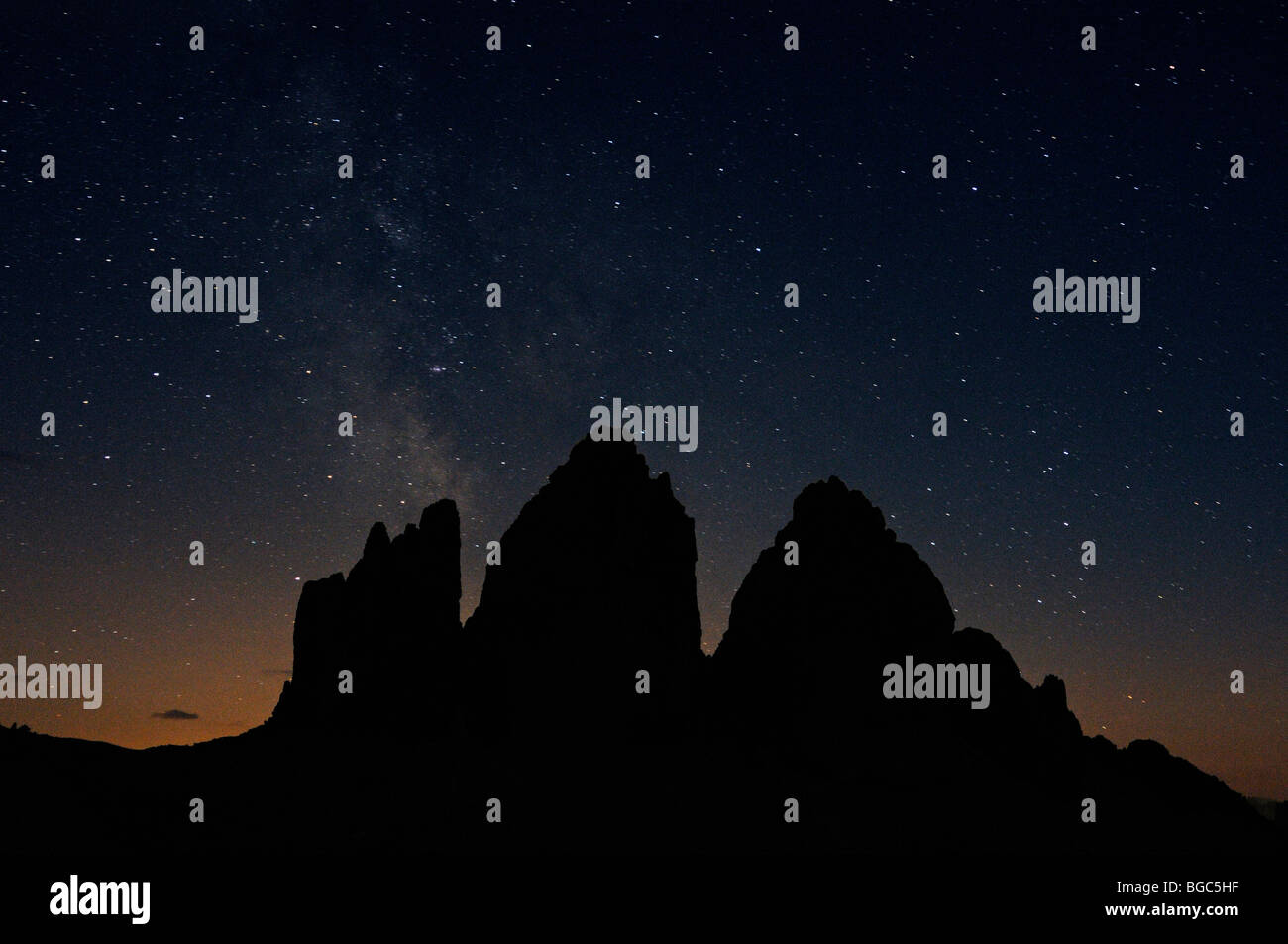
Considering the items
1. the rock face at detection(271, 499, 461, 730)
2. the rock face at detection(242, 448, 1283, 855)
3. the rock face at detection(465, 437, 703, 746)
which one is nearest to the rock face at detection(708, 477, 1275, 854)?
the rock face at detection(242, 448, 1283, 855)

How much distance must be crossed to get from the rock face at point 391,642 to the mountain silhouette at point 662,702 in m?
0.28

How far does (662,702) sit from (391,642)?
35.4m

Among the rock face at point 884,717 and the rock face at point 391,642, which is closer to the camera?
the rock face at point 884,717

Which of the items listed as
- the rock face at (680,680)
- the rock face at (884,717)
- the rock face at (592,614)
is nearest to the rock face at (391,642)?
the rock face at (680,680)

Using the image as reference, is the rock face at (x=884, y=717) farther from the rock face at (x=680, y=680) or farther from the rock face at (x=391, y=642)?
the rock face at (x=391, y=642)

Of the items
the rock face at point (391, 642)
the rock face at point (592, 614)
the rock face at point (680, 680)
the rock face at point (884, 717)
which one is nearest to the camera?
the rock face at point (680, 680)

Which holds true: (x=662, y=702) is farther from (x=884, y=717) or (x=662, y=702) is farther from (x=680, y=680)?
(x=884, y=717)

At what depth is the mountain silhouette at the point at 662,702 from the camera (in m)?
97.5

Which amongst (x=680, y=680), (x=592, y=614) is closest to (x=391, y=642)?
(x=592, y=614)

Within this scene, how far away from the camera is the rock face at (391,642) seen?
11506cm

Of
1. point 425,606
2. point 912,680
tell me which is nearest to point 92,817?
point 425,606

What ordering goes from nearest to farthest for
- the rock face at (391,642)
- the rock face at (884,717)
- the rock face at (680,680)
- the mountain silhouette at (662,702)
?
the mountain silhouette at (662,702), the rock face at (680,680), the rock face at (884,717), the rock face at (391,642)

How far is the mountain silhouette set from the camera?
97.5 metres

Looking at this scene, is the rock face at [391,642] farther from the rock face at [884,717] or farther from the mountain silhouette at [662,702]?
the rock face at [884,717]
